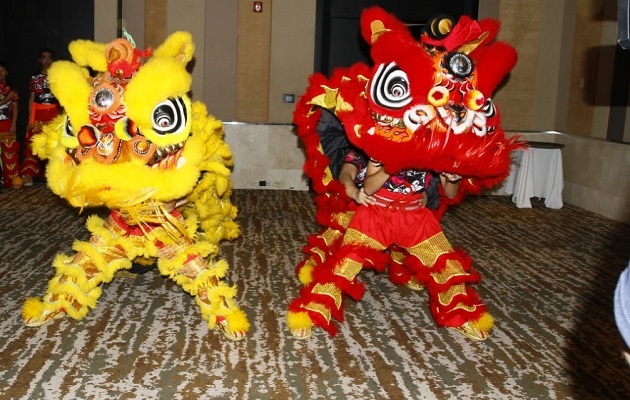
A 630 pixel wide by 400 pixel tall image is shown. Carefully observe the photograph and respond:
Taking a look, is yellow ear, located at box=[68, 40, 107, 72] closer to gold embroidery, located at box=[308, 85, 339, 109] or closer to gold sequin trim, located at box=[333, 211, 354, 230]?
gold embroidery, located at box=[308, 85, 339, 109]

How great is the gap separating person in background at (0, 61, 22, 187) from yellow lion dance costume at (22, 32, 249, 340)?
413cm

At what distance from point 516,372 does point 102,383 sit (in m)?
1.54

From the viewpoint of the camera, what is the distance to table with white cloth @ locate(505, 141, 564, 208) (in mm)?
6945

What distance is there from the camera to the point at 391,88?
9.41 ft

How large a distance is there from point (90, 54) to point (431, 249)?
162 cm

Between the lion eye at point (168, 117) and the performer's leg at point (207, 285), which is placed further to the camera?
the performer's leg at point (207, 285)

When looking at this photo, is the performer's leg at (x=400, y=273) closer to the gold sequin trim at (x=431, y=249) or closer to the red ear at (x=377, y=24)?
the gold sequin trim at (x=431, y=249)

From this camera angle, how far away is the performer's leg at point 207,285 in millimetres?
3006

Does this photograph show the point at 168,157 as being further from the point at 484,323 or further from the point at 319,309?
the point at 484,323

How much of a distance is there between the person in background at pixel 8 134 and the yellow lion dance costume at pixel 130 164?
4.13m

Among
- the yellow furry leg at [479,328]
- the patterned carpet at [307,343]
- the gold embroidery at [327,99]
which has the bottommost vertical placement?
the patterned carpet at [307,343]

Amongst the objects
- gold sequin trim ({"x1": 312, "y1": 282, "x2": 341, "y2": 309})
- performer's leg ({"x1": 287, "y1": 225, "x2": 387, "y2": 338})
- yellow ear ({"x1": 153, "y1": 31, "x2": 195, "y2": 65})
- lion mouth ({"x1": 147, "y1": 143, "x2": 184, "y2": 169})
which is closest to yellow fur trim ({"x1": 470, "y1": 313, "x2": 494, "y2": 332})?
performer's leg ({"x1": 287, "y1": 225, "x2": 387, "y2": 338})

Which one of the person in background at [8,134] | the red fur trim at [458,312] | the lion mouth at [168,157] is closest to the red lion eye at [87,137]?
the lion mouth at [168,157]

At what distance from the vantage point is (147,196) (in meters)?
2.86
